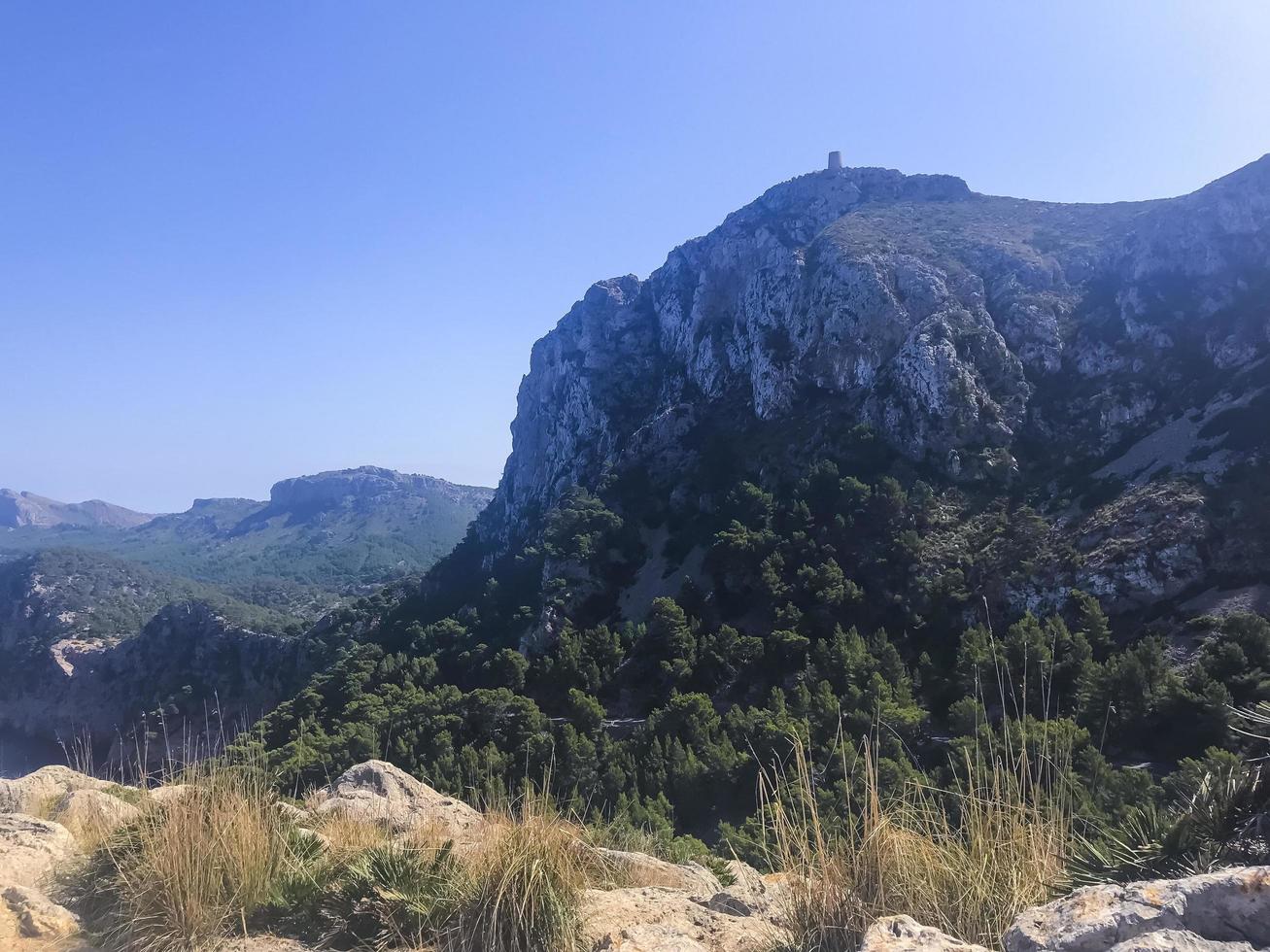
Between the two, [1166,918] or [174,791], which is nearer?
[1166,918]

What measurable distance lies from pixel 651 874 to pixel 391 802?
4527 mm

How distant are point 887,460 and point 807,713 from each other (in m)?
25.8

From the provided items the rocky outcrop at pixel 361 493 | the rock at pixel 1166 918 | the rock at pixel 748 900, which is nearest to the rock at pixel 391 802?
the rock at pixel 748 900

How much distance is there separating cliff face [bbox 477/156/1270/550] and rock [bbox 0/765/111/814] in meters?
42.5

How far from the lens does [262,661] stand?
61.3m

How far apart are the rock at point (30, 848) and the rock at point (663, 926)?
374 cm

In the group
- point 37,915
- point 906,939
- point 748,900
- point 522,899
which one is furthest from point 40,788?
point 906,939

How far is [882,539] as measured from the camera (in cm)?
3997

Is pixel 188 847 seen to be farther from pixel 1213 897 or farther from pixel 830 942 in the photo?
pixel 1213 897

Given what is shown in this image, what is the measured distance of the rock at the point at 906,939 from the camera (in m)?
2.54

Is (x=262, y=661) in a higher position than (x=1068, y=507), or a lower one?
lower

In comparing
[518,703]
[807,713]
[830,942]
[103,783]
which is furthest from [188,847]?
[518,703]

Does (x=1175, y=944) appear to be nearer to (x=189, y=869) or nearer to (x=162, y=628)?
(x=189, y=869)

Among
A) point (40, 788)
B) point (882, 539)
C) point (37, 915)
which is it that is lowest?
point (882, 539)
